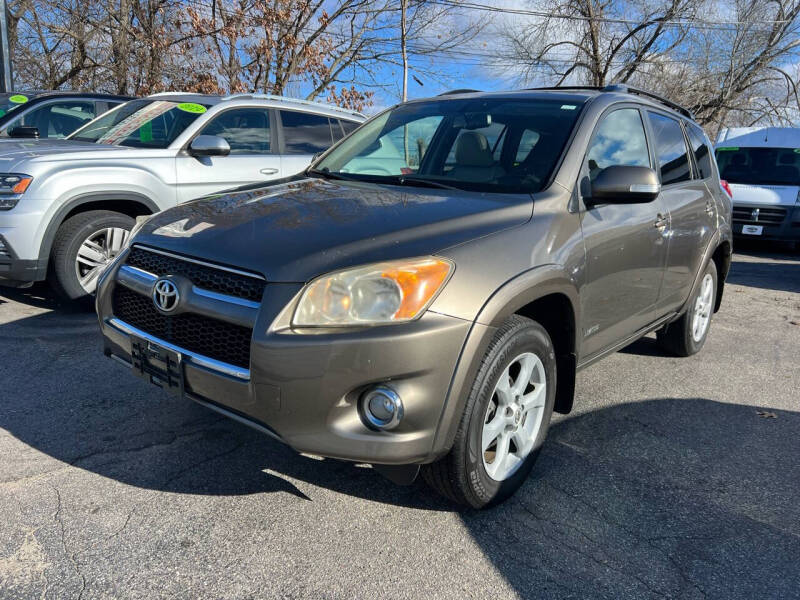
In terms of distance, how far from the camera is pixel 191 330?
2.53 metres

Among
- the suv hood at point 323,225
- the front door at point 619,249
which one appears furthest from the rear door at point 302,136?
the front door at point 619,249

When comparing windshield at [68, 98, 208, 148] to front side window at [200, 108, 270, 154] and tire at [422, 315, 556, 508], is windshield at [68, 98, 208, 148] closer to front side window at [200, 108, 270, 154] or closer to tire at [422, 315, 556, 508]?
front side window at [200, 108, 270, 154]

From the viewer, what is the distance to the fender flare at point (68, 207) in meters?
4.93

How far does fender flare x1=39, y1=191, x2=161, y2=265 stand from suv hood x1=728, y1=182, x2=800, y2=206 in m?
9.57

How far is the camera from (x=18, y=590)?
2146mm

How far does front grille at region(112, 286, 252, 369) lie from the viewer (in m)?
2.37

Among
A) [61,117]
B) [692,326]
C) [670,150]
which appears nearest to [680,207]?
[670,150]

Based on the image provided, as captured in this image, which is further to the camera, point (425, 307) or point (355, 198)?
point (355, 198)

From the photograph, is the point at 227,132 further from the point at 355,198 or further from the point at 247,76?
the point at 247,76

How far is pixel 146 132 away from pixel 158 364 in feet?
12.7

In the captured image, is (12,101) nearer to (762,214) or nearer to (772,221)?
(762,214)

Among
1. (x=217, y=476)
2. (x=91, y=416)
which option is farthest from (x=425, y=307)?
(x=91, y=416)

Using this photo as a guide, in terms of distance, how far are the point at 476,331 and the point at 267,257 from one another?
2.63 ft

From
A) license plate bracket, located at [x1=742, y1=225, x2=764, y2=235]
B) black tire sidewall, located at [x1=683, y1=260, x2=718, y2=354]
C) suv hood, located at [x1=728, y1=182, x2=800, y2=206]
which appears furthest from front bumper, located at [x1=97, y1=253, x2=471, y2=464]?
suv hood, located at [x1=728, y1=182, x2=800, y2=206]
